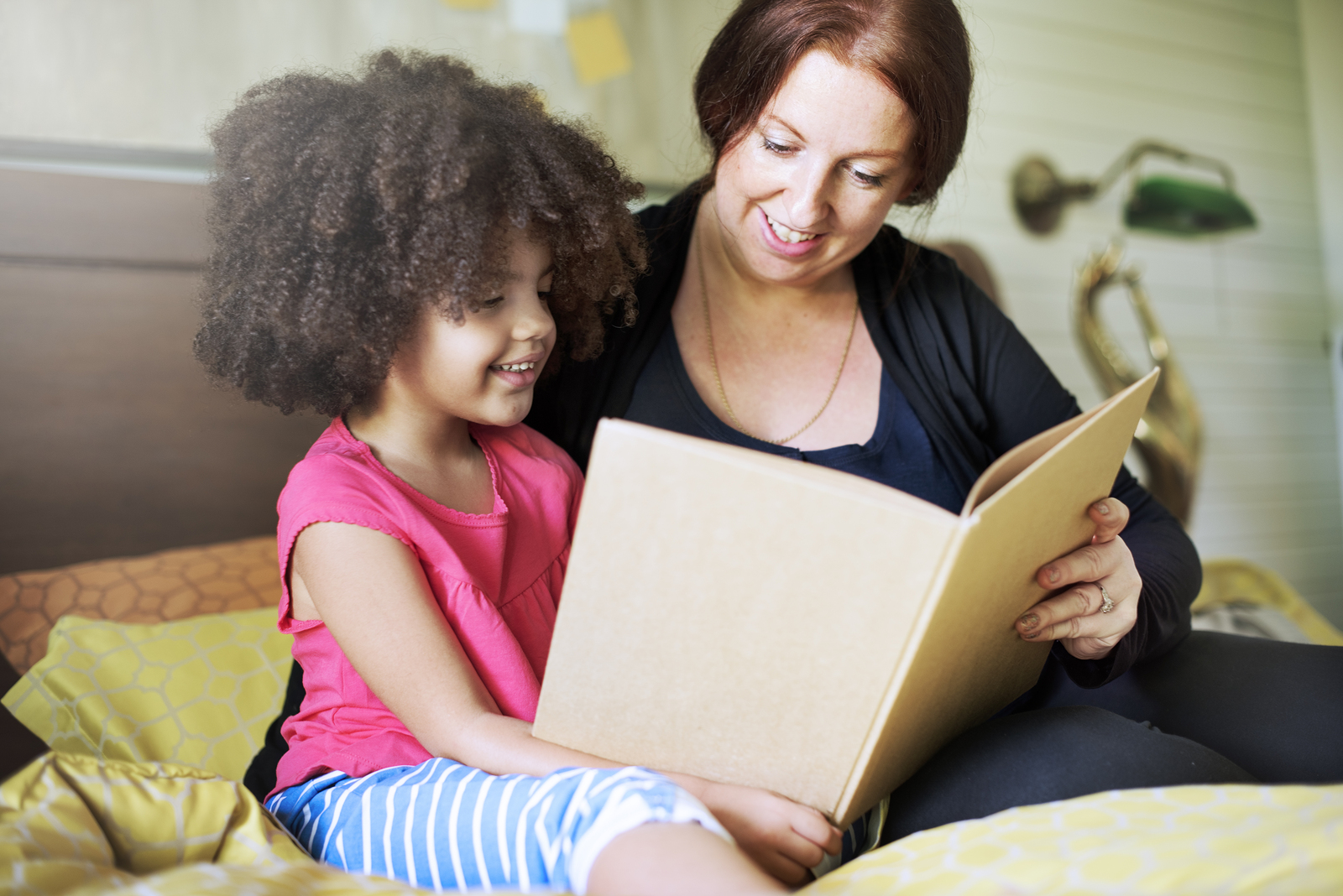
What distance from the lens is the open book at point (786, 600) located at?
0.58 m

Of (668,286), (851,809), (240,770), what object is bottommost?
(240,770)

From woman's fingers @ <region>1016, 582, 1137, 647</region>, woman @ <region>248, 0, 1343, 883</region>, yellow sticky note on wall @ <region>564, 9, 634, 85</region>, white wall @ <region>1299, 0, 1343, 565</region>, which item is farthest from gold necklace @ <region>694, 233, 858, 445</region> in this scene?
white wall @ <region>1299, 0, 1343, 565</region>

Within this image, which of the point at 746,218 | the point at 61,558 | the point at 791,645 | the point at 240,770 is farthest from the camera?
the point at 61,558

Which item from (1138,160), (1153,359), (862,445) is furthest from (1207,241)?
(862,445)

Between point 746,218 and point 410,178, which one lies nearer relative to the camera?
point 410,178

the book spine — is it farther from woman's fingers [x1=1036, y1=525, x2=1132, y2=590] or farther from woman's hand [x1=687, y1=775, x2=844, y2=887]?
woman's fingers [x1=1036, y1=525, x2=1132, y2=590]

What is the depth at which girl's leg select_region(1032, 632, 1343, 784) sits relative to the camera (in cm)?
92

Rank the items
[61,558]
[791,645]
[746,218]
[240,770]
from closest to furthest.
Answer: [791,645] → [746,218] → [240,770] → [61,558]

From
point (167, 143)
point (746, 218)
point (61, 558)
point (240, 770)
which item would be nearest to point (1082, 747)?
point (746, 218)

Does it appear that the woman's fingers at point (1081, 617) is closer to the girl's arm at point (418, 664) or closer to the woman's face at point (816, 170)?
the girl's arm at point (418, 664)

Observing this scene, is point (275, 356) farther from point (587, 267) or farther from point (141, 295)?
point (141, 295)

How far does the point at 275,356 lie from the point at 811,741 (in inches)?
25.6

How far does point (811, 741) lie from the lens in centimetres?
67

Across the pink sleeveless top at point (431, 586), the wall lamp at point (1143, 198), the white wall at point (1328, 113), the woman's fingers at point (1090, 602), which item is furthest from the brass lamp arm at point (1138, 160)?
the pink sleeveless top at point (431, 586)
